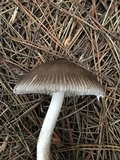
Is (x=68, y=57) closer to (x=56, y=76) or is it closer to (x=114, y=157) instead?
(x=56, y=76)

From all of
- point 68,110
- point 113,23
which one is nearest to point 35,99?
point 68,110

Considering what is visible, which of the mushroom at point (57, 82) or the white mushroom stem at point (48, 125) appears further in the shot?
the white mushroom stem at point (48, 125)

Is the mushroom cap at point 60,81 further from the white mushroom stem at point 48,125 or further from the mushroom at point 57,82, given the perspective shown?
the white mushroom stem at point 48,125

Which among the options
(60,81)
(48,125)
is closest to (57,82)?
(60,81)

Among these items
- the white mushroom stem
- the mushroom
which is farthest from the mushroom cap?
the white mushroom stem

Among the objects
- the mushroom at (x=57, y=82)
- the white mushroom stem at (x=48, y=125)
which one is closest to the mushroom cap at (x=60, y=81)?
the mushroom at (x=57, y=82)

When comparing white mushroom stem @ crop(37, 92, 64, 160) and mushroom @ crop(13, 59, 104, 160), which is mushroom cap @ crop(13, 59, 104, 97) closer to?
mushroom @ crop(13, 59, 104, 160)
